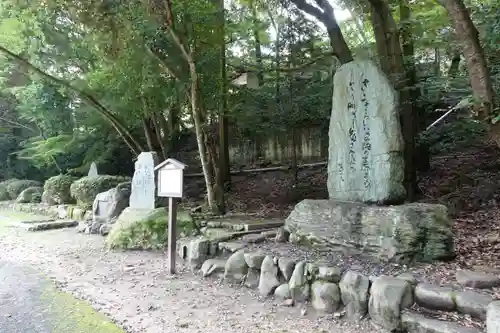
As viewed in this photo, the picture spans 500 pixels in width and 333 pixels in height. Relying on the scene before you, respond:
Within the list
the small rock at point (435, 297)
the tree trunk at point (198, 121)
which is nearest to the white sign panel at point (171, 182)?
the tree trunk at point (198, 121)

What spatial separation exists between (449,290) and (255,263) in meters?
2.16

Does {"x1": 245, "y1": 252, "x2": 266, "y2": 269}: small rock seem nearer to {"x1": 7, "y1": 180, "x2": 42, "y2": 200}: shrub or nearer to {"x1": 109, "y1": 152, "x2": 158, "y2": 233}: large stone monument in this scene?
{"x1": 109, "y1": 152, "x2": 158, "y2": 233}: large stone monument

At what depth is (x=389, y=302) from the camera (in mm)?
3387

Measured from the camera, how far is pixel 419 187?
24.7ft

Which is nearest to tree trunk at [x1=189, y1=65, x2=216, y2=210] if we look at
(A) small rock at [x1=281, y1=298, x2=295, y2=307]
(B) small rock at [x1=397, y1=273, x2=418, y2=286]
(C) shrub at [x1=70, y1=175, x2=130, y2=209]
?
(A) small rock at [x1=281, y1=298, x2=295, y2=307]

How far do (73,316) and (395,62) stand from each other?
235 inches

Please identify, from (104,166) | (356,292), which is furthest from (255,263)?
(104,166)

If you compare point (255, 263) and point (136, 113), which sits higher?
point (136, 113)

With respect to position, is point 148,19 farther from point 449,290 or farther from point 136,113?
point 449,290

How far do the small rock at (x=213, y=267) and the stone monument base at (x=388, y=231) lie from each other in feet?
4.05

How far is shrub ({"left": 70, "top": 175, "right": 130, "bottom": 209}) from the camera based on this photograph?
34.4ft

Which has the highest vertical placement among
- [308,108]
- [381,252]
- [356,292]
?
[308,108]

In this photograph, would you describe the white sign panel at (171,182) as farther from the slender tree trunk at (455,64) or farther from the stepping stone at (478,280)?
the slender tree trunk at (455,64)

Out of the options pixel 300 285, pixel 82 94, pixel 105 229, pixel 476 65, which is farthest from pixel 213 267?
pixel 82 94
